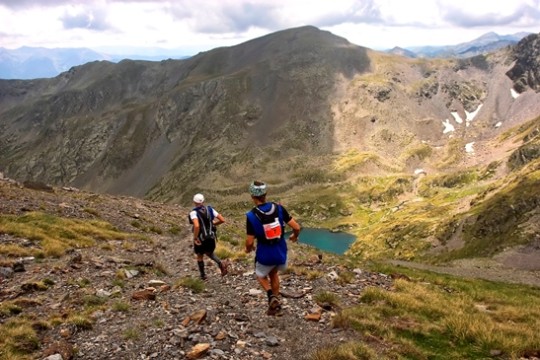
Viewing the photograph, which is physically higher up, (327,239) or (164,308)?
(164,308)

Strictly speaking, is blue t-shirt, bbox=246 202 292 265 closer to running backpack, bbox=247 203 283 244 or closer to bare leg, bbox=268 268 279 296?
running backpack, bbox=247 203 283 244

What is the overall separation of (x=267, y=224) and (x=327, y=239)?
172m

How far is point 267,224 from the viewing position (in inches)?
526

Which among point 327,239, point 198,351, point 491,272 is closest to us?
point 198,351

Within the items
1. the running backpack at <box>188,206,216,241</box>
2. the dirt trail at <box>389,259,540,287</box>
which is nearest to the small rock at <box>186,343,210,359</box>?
the running backpack at <box>188,206,216,241</box>

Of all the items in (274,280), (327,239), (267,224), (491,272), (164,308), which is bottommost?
(327,239)

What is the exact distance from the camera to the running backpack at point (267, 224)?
43.8 ft

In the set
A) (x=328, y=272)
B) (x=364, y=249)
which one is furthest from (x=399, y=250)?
(x=328, y=272)

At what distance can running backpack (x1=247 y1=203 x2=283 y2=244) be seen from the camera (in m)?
13.4

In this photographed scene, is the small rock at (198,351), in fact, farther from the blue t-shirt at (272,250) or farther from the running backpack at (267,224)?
the running backpack at (267,224)

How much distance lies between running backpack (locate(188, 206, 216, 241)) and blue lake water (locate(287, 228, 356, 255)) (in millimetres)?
147144

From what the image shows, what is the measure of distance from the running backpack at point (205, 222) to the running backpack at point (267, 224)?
601 centimetres

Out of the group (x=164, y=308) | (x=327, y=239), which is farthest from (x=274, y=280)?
(x=327, y=239)

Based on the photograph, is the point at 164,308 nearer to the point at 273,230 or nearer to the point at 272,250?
the point at 272,250
